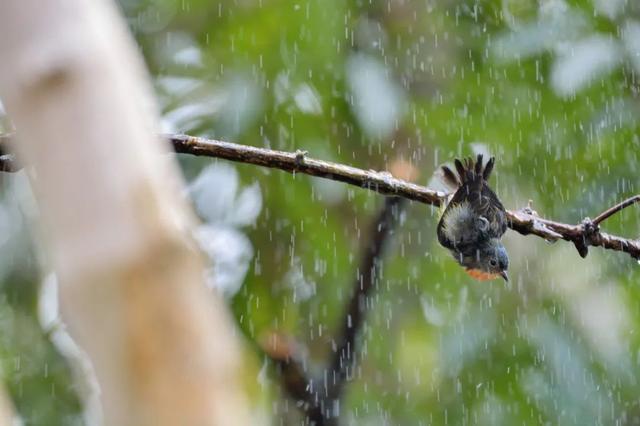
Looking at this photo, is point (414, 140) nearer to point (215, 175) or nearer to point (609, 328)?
point (215, 175)

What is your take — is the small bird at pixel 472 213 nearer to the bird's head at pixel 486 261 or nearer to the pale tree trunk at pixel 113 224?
the bird's head at pixel 486 261

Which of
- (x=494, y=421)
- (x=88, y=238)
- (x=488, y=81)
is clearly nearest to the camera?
(x=88, y=238)

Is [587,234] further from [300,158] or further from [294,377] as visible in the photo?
[294,377]

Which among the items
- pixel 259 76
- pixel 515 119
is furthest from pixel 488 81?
pixel 259 76

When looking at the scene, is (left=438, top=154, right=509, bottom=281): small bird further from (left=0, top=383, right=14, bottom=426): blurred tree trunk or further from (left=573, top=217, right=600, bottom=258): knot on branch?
(left=0, top=383, right=14, bottom=426): blurred tree trunk

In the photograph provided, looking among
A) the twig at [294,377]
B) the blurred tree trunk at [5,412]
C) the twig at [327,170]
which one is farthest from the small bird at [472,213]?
the twig at [294,377]

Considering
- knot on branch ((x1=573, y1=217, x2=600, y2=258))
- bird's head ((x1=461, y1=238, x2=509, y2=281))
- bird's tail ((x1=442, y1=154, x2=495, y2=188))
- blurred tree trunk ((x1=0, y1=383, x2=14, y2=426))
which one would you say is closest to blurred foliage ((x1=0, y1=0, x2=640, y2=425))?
bird's head ((x1=461, y1=238, x2=509, y2=281))
